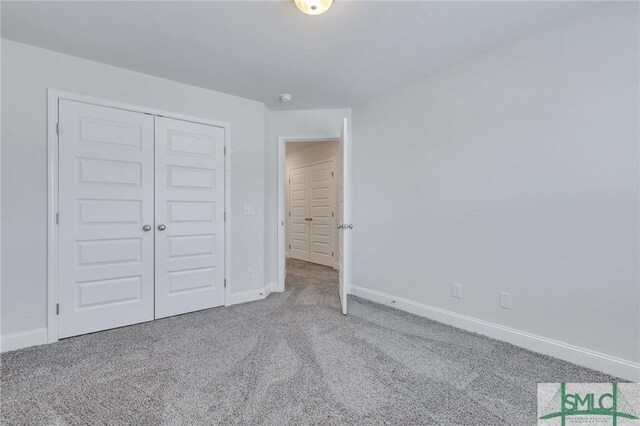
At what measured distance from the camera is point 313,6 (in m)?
1.69

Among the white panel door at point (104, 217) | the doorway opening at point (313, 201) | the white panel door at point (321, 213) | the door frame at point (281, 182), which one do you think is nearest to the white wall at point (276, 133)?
Answer: the door frame at point (281, 182)

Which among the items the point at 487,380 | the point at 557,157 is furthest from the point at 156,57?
the point at 487,380

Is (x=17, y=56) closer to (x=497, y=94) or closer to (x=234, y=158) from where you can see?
(x=234, y=158)

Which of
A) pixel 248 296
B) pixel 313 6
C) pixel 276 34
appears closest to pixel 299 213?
pixel 248 296

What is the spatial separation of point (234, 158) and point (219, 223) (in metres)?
0.75

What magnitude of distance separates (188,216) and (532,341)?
10.4 ft

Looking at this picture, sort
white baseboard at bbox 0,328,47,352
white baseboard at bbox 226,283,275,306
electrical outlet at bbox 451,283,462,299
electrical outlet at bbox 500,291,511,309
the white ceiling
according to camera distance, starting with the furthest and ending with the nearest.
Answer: white baseboard at bbox 226,283,275,306 < electrical outlet at bbox 451,283,462,299 < electrical outlet at bbox 500,291,511,309 < white baseboard at bbox 0,328,47,352 < the white ceiling

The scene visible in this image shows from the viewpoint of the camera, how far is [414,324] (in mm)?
2539

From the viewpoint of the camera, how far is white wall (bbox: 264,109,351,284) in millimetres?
3514

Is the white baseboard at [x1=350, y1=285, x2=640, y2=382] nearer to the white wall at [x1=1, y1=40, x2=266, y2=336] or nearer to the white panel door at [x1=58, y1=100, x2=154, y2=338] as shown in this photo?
the white panel door at [x1=58, y1=100, x2=154, y2=338]

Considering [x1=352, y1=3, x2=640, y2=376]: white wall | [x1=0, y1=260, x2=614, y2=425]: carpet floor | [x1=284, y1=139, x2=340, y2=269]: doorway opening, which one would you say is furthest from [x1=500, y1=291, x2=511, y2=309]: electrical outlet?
[x1=284, y1=139, x2=340, y2=269]: doorway opening

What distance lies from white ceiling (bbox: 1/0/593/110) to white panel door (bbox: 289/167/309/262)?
317 cm

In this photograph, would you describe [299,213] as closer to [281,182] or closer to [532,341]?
[281,182]

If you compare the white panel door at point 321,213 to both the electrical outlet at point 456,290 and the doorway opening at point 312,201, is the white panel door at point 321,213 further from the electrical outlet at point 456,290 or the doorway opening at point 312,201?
the electrical outlet at point 456,290
